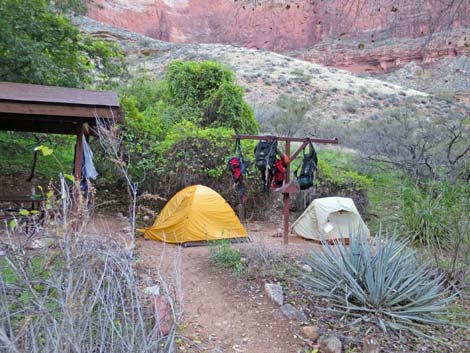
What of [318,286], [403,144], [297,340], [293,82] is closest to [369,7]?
[318,286]

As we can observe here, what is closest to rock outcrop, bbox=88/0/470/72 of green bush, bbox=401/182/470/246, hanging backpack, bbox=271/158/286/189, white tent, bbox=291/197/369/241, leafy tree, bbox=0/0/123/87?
hanging backpack, bbox=271/158/286/189

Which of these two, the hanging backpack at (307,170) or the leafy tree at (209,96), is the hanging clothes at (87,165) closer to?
the hanging backpack at (307,170)

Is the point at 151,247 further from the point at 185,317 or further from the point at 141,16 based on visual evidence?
the point at 141,16

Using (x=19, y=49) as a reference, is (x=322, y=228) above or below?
below

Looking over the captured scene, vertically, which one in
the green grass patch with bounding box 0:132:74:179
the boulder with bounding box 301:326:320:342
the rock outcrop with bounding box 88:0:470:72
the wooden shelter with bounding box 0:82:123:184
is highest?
the rock outcrop with bounding box 88:0:470:72

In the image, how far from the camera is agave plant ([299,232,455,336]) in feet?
15.6

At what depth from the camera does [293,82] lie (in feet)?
97.6

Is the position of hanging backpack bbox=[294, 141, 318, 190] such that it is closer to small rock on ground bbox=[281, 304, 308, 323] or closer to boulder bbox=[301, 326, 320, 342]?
small rock on ground bbox=[281, 304, 308, 323]

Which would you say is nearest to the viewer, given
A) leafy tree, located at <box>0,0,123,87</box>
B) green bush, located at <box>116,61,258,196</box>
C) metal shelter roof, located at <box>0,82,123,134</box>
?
metal shelter roof, located at <box>0,82,123,134</box>

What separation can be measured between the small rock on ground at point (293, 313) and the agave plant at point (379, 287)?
372 mm

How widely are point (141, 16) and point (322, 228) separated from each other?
56.4 meters

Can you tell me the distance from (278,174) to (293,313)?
280cm

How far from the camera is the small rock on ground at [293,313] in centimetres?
476

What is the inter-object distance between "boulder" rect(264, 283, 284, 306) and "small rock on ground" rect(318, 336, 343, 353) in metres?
0.80
